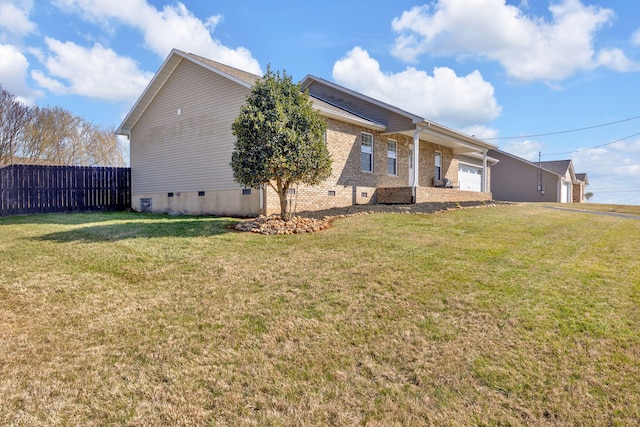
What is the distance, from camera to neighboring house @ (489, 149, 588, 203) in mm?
34188

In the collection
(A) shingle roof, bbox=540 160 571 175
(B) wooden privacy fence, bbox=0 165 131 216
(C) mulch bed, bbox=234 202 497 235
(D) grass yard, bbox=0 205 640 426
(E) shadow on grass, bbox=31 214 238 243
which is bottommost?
(D) grass yard, bbox=0 205 640 426

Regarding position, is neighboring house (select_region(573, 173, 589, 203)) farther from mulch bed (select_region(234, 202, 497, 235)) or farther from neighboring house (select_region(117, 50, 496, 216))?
mulch bed (select_region(234, 202, 497, 235))

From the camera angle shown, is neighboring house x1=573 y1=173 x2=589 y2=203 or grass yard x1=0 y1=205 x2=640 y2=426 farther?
neighboring house x1=573 y1=173 x2=589 y2=203

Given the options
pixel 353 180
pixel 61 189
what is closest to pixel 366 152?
pixel 353 180

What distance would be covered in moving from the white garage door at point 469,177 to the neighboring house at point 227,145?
209 inches

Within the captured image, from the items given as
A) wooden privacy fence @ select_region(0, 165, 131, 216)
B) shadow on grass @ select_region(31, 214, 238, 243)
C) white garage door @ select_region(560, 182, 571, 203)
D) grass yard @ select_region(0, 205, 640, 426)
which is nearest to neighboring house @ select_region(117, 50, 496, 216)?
wooden privacy fence @ select_region(0, 165, 131, 216)

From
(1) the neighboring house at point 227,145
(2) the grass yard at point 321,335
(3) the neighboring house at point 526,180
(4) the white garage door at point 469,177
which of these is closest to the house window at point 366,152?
(1) the neighboring house at point 227,145

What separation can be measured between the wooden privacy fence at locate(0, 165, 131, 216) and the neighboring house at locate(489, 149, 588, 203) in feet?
97.3

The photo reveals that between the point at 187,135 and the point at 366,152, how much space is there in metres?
7.46

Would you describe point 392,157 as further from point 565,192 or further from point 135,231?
point 565,192

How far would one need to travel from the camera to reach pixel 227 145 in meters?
13.4

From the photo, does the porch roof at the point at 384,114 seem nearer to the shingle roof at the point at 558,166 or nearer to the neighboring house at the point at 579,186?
the shingle roof at the point at 558,166

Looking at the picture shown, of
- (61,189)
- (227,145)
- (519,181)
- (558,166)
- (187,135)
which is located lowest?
(61,189)

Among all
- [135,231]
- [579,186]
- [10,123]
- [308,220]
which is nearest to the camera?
[135,231]
